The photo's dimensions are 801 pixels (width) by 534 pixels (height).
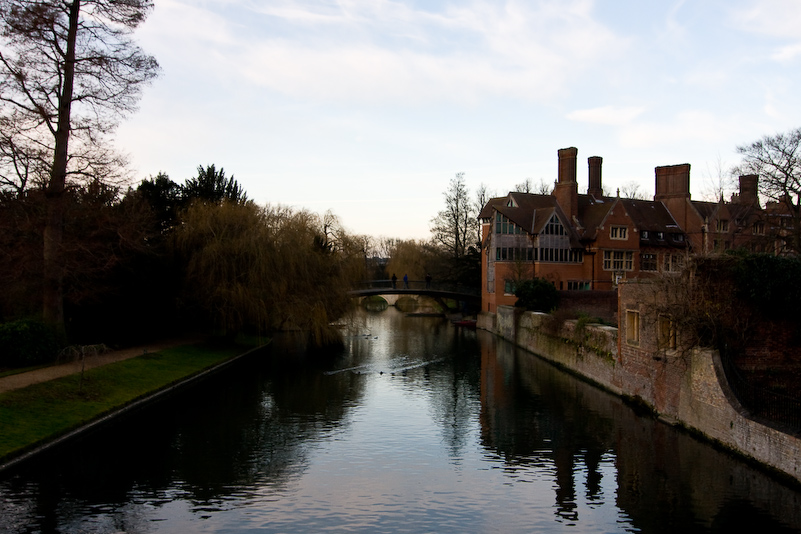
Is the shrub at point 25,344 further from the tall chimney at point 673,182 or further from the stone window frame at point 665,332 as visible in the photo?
the tall chimney at point 673,182

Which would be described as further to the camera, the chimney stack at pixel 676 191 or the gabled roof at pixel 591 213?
the chimney stack at pixel 676 191

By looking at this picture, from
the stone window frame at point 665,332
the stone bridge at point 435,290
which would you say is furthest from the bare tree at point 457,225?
the stone window frame at point 665,332

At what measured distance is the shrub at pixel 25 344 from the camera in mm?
22859

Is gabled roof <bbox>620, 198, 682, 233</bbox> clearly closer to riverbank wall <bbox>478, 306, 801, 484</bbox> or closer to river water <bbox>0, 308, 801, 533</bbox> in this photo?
riverbank wall <bbox>478, 306, 801, 484</bbox>

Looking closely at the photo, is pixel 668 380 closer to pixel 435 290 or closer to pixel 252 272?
pixel 252 272

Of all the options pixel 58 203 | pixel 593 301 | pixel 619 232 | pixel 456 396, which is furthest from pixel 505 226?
pixel 58 203

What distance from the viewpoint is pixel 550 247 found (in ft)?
169

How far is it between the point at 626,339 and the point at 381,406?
938 cm

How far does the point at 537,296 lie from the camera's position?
138 ft

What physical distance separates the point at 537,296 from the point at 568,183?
15798mm

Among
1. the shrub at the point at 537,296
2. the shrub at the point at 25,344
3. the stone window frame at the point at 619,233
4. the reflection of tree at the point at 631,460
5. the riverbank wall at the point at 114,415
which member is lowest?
the reflection of tree at the point at 631,460

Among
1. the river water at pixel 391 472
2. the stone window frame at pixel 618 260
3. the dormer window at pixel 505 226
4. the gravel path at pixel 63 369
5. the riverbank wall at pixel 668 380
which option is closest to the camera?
the river water at pixel 391 472

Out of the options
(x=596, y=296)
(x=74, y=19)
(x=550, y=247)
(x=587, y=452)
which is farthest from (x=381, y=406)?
(x=550, y=247)

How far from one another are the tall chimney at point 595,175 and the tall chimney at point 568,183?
6952mm
